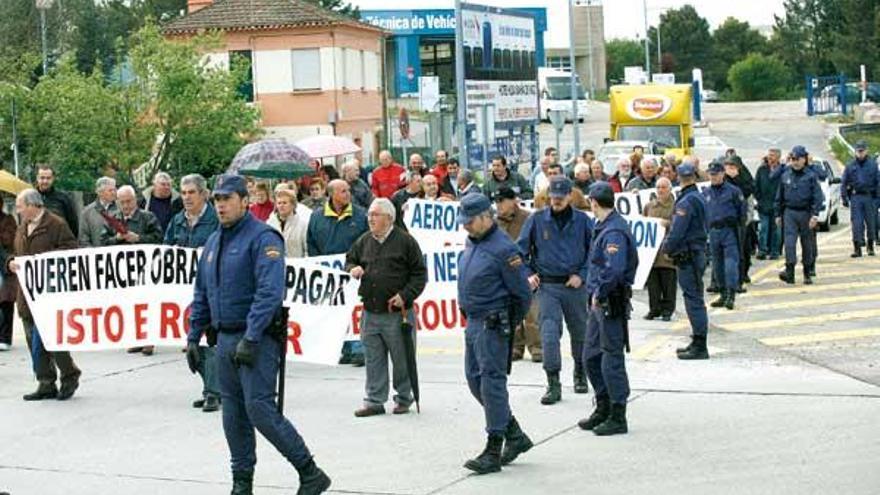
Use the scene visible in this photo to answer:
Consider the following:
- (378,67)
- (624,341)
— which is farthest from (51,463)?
(378,67)

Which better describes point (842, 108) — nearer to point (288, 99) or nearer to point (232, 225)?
point (288, 99)

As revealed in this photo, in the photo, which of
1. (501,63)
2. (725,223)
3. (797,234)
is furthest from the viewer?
(501,63)

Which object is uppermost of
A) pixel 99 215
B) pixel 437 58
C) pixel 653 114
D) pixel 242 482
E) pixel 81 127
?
pixel 437 58

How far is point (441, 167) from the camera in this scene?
76.4 feet

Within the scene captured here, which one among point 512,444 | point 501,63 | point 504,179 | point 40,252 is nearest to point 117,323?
point 40,252

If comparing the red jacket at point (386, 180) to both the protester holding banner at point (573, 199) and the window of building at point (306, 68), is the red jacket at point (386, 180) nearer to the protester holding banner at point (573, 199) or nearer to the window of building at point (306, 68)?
the protester holding banner at point (573, 199)

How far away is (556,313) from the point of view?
13.2 m

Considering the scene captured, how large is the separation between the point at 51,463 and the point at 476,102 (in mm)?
26854

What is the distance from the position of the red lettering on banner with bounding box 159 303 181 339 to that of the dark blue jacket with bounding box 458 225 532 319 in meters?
5.23

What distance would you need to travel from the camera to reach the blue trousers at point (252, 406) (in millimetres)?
9461

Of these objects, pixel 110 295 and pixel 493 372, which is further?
pixel 110 295

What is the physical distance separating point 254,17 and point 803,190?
1514 inches

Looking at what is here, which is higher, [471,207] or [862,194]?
[471,207]

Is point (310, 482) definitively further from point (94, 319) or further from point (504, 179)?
point (504, 179)
